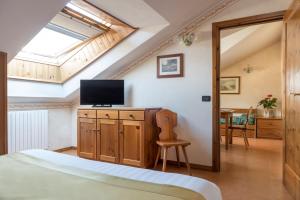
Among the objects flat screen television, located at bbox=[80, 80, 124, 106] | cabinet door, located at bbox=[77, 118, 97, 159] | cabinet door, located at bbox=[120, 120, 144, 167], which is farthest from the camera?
flat screen television, located at bbox=[80, 80, 124, 106]

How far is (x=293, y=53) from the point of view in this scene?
2.39 meters

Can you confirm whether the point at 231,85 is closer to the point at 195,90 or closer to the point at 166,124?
the point at 195,90

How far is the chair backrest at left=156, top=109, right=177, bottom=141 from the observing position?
3.17m

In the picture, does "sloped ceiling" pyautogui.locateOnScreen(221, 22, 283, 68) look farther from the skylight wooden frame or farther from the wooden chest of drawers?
the skylight wooden frame

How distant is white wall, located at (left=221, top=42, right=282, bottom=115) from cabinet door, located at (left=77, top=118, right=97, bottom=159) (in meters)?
4.78

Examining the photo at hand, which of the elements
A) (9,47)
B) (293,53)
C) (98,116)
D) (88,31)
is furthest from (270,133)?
(9,47)

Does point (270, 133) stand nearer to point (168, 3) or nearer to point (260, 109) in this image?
point (260, 109)

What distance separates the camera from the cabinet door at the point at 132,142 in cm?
316

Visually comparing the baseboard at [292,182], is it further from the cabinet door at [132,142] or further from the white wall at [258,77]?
the white wall at [258,77]

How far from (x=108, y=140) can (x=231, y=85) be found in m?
4.84

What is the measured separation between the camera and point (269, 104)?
6203mm

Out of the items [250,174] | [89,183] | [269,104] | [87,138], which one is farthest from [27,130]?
[269,104]

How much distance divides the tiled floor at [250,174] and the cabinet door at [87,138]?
67 centimetres

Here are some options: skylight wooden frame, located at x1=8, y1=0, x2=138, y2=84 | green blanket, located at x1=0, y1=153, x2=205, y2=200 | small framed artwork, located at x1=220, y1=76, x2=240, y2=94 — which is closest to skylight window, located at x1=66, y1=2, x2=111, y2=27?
skylight wooden frame, located at x1=8, y1=0, x2=138, y2=84
